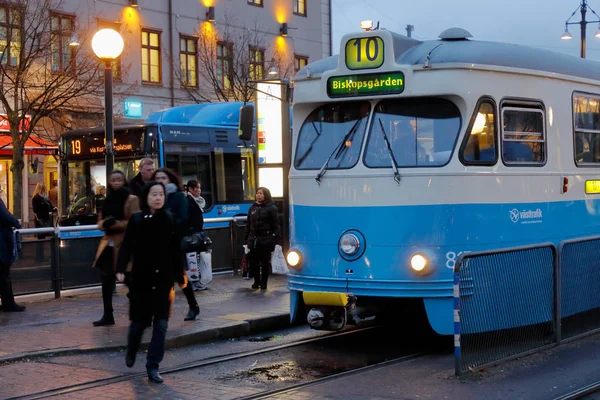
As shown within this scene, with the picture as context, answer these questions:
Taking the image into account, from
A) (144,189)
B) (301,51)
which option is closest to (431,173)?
(144,189)

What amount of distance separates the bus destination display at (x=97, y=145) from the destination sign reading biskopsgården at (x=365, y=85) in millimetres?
9537

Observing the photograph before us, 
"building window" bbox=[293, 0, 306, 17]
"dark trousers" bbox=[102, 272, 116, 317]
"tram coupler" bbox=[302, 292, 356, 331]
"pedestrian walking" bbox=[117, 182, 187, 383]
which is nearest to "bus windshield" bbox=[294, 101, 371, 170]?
"tram coupler" bbox=[302, 292, 356, 331]

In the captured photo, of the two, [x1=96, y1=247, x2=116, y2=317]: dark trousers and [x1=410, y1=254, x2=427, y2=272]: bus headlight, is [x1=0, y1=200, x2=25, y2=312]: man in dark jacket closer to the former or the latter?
[x1=96, y1=247, x2=116, y2=317]: dark trousers

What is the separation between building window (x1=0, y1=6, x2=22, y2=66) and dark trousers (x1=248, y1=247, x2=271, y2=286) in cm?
1465

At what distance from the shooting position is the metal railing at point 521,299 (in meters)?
9.09

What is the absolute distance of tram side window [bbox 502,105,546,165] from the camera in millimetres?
10445

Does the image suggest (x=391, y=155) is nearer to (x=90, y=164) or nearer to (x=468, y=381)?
(x=468, y=381)

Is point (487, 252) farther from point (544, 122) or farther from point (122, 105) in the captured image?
point (122, 105)

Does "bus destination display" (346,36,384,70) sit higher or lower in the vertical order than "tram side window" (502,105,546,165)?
higher

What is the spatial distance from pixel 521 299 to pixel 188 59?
94.0 ft

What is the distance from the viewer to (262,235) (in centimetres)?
1512

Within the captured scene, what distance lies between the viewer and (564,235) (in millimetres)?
11352

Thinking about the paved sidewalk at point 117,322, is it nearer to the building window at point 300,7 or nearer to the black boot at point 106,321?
the black boot at point 106,321

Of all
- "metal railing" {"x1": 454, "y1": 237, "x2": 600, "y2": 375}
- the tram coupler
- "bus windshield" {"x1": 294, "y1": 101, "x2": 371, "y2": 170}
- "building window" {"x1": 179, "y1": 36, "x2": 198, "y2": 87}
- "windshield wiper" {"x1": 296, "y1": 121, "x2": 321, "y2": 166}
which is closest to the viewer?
"metal railing" {"x1": 454, "y1": 237, "x2": 600, "y2": 375}
